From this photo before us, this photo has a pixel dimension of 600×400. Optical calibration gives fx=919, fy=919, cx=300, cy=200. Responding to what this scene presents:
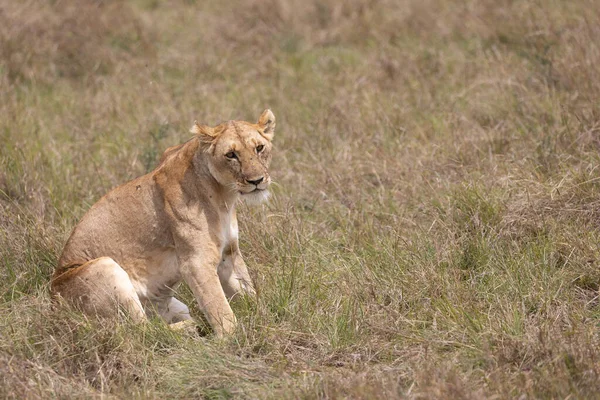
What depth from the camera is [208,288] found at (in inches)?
203

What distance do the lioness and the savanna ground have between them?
0.22 metres

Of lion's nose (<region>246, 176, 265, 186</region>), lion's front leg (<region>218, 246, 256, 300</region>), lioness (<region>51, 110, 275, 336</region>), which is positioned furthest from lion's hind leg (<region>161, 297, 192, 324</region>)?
lion's nose (<region>246, 176, 265, 186</region>)

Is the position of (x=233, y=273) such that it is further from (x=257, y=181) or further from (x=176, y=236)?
(x=257, y=181)

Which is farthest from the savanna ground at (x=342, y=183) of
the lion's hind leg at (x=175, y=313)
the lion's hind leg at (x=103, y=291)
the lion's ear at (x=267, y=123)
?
the lion's ear at (x=267, y=123)

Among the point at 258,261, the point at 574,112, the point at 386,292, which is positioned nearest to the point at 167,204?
the point at 258,261

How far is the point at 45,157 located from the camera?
7621 millimetres

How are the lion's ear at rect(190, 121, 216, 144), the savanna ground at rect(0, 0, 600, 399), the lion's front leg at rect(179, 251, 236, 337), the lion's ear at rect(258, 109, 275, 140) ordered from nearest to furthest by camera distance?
the savanna ground at rect(0, 0, 600, 399)
the lion's front leg at rect(179, 251, 236, 337)
the lion's ear at rect(190, 121, 216, 144)
the lion's ear at rect(258, 109, 275, 140)

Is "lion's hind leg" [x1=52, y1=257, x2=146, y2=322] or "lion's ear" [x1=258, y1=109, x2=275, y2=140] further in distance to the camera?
"lion's ear" [x1=258, y1=109, x2=275, y2=140]

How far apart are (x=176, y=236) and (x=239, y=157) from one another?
0.61 metres

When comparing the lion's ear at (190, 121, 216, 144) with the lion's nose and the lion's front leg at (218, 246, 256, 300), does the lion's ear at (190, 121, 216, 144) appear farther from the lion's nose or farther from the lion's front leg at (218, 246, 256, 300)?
the lion's front leg at (218, 246, 256, 300)

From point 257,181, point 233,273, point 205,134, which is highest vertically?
point 205,134

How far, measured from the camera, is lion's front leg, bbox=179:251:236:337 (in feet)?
16.8

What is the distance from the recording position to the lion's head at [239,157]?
203 inches

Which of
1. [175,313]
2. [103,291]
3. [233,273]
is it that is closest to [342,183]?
[233,273]
